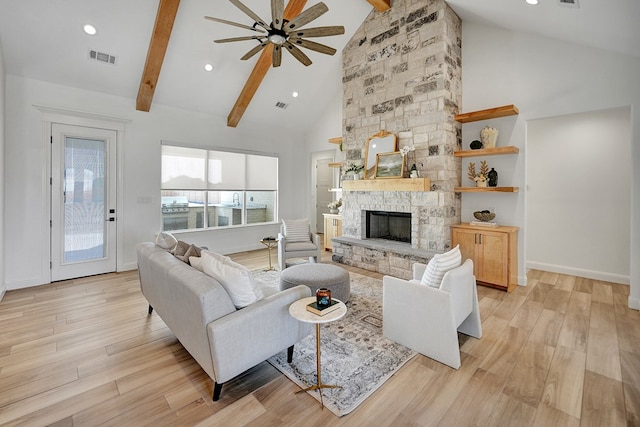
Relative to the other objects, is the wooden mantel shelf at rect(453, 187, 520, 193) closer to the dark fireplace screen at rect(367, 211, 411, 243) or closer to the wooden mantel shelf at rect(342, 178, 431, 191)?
the wooden mantel shelf at rect(342, 178, 431, 191)

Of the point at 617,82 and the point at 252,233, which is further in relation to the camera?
the point at 252,233

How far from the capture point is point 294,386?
220 cm

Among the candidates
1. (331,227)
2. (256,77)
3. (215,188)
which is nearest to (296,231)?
(331,227)

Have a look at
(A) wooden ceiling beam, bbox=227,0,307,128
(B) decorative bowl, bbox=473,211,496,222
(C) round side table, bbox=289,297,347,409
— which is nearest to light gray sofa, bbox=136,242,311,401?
(C) round side table, bbox=289,297,347,409

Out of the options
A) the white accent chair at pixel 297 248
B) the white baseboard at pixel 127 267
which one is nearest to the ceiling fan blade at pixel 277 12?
the white accent chair at pixel 297 248

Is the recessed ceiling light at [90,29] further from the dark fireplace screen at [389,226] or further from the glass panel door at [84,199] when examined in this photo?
the dark fireplace screen at [389,226]

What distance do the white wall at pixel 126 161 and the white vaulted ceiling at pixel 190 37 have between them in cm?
22

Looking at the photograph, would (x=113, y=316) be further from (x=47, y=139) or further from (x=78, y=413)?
(x=47, y=139)

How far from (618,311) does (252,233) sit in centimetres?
636

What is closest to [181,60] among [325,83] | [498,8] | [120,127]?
[120,127]

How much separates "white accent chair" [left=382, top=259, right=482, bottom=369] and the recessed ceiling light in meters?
4.96

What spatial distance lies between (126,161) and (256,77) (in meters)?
2.78

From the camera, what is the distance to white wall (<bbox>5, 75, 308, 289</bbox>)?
14.0ft

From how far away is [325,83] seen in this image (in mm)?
6793
